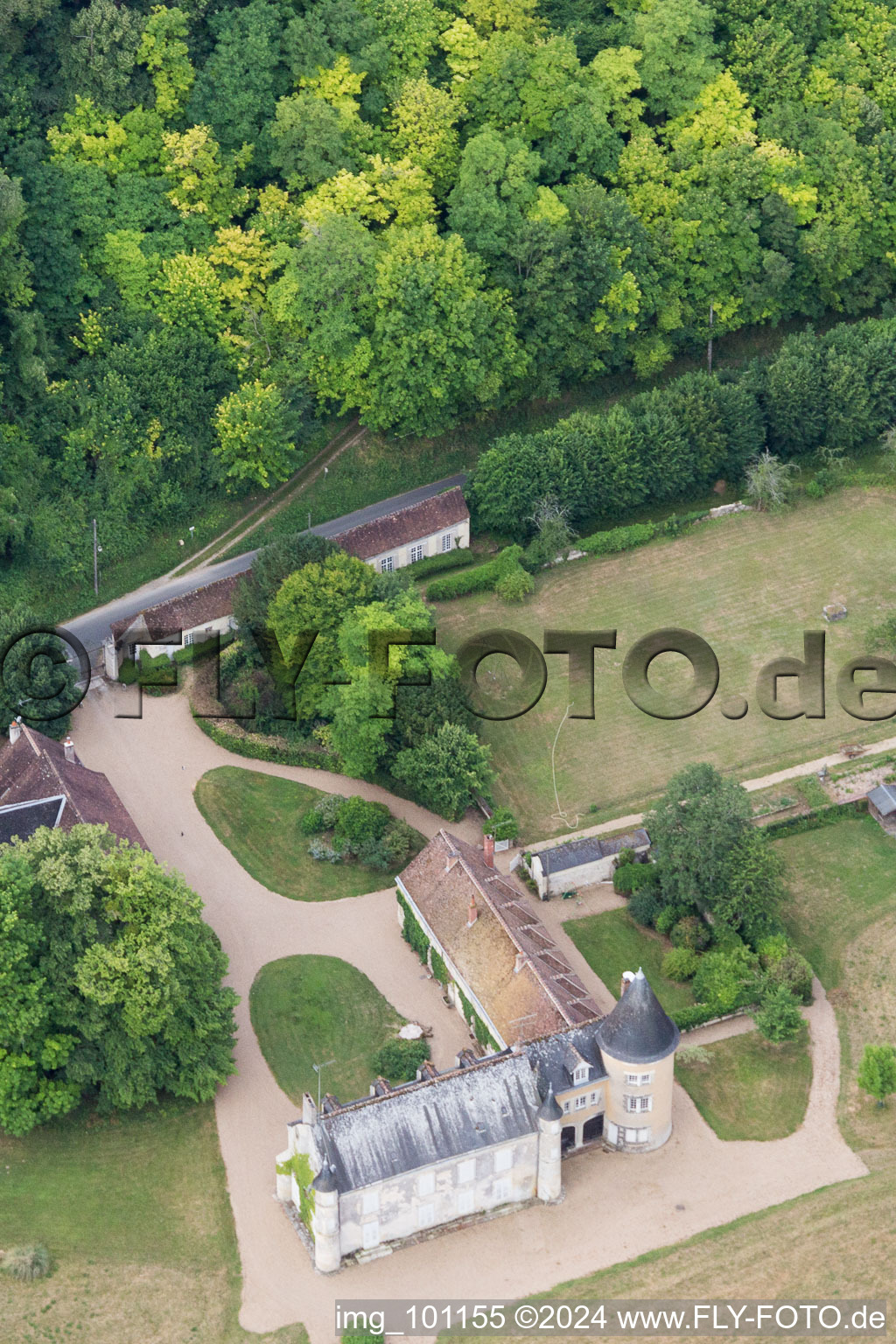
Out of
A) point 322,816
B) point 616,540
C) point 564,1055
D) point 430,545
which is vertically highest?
point 430,545

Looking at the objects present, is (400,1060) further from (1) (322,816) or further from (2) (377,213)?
(2) (377,213)

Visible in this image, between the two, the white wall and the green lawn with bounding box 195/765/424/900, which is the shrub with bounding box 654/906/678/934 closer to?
the green lawn with bounding box 195/765/424/900

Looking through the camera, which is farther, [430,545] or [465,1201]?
[430,545]

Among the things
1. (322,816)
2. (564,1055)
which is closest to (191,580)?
(322,816)

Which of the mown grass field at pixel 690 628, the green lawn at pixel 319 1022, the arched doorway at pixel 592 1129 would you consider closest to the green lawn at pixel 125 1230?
the green lawn at pixel 319 1022

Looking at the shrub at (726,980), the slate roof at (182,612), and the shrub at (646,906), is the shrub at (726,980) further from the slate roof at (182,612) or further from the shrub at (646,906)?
the slate roof at (182,612)

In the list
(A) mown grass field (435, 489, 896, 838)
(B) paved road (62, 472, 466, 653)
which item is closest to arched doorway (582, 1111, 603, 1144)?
(A) mown grass field (435, 489, 896, 838)
